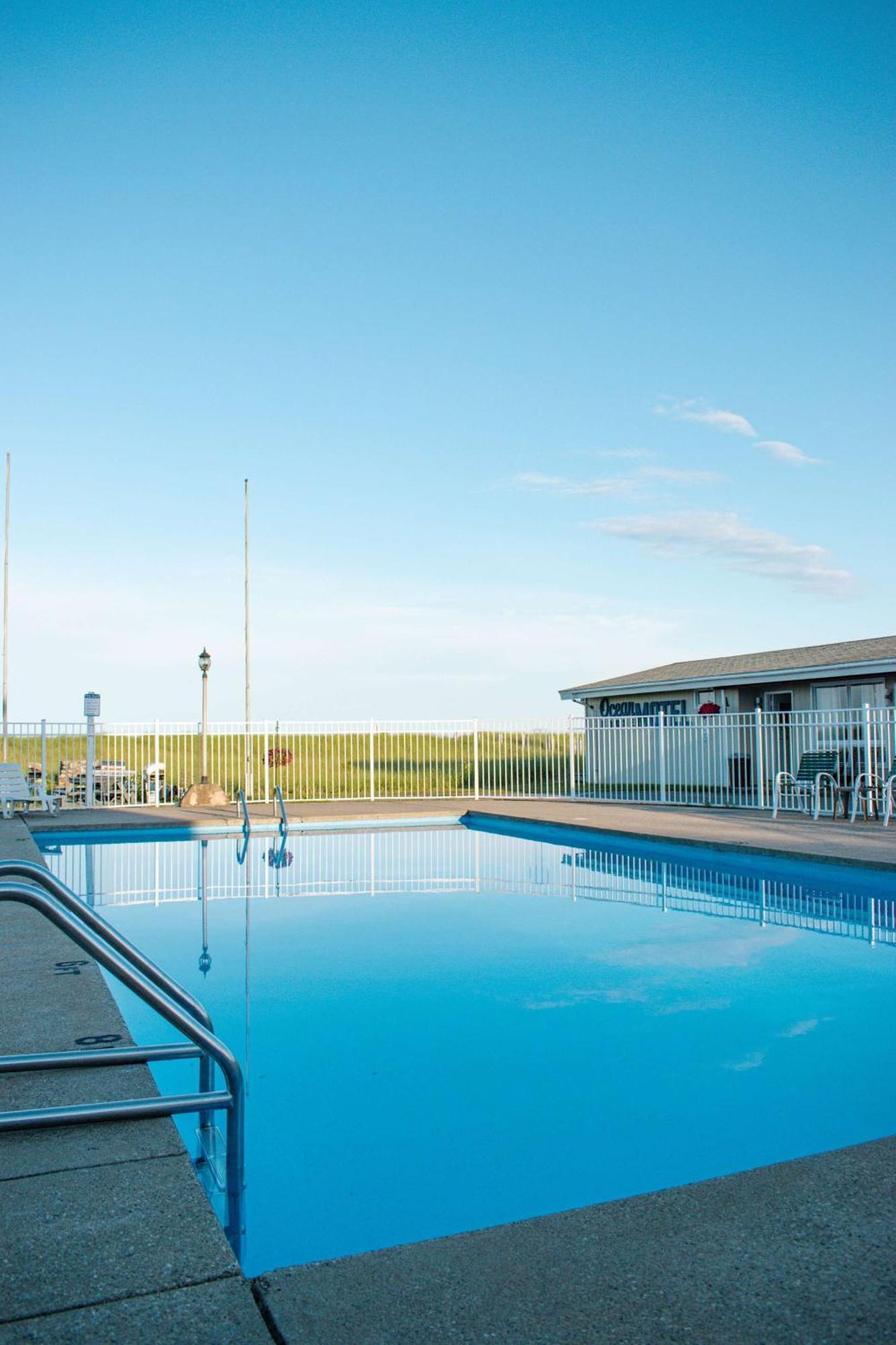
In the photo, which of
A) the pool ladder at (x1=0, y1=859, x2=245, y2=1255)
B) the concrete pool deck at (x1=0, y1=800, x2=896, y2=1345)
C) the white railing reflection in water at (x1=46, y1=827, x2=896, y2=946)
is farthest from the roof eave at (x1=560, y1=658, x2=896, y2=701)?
the pool ladder at (x1=0, y1=859, x2=245, y2=1255)

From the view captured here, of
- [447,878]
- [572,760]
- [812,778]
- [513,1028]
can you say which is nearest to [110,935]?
[513,1028]

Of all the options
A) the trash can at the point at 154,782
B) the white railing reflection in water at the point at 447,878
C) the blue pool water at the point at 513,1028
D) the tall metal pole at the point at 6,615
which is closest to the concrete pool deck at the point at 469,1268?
the blue pool water at the point at 513,1028

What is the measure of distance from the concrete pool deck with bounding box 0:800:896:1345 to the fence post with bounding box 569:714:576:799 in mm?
15423

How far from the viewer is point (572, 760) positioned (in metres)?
18.5

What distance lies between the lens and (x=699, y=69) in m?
12.4

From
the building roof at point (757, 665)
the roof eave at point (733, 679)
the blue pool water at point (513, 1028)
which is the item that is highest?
the building roof at point (757, 665)

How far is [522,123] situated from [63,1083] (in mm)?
14462

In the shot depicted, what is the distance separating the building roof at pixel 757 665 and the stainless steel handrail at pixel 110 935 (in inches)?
642

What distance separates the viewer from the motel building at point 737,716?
17328 millimetres

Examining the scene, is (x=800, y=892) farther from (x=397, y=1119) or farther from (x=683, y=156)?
A: (x=683, y=156)

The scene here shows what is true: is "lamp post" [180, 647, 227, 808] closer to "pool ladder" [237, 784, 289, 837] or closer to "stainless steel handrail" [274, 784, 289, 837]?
"pool ladder" [237, 784, 289, 837]

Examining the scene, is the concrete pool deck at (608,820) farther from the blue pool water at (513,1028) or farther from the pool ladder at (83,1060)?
the pool ladder at (83,1060)

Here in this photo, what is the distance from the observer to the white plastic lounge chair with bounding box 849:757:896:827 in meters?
12.4

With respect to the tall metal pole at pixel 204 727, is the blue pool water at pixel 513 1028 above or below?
below
